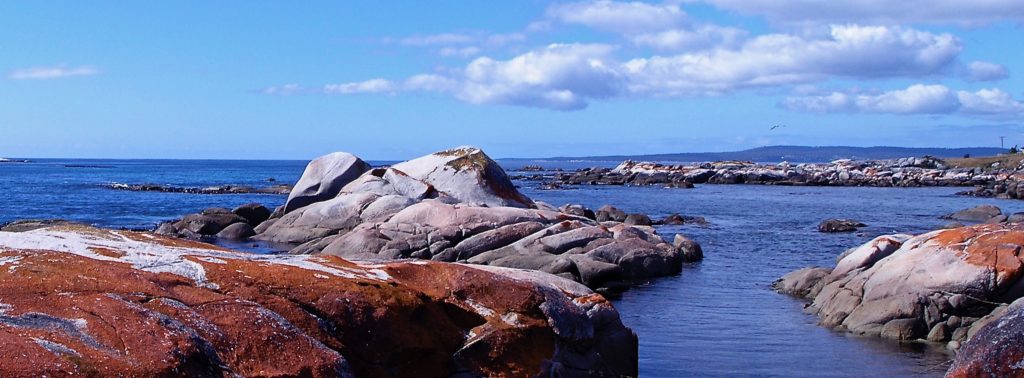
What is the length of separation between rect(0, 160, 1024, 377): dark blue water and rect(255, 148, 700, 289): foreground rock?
3.23 feet

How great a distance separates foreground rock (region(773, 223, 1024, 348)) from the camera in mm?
16172

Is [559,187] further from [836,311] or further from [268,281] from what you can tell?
[268,281]

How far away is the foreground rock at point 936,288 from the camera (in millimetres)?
16172

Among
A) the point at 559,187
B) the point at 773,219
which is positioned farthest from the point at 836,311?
the point at 559,187

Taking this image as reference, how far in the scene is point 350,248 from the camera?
24.5m

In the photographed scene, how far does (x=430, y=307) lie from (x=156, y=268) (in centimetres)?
262

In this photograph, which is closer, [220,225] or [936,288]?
[936,288]

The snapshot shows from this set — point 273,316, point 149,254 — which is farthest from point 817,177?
point 273,316

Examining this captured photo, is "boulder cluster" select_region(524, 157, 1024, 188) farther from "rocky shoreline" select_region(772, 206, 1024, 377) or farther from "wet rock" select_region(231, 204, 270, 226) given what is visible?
"rocky shoreline" select_region(772, 206, 1024, 377)

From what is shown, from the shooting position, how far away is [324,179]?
33.7 m

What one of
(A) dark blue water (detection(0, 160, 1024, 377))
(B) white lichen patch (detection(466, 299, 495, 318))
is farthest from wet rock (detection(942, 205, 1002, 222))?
(B) white lichen patch (detection(466, 299, 495, 318))

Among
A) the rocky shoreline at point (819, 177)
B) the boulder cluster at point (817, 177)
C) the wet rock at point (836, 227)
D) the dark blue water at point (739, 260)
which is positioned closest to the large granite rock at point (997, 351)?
the dark blue water at point (739, 260)

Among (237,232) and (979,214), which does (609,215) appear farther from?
(979,214)

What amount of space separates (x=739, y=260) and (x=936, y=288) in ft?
42.3
